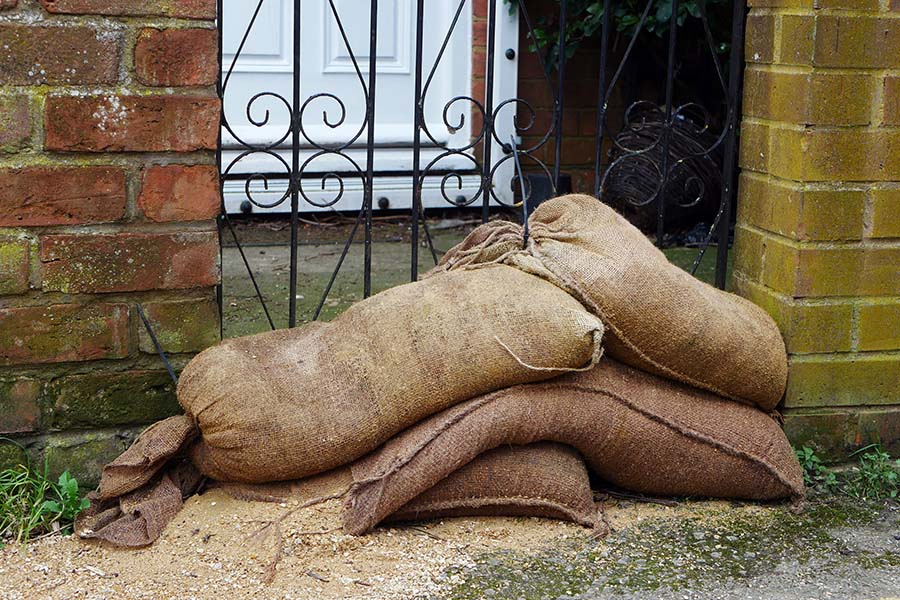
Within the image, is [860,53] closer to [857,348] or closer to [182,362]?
[857,348]

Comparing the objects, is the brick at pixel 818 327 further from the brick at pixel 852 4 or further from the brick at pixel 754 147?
the brick at pixel 852 4

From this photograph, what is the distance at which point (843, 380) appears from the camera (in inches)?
110

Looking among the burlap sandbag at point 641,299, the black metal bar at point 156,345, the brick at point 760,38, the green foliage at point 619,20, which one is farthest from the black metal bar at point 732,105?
the black metal bar at point 156,345

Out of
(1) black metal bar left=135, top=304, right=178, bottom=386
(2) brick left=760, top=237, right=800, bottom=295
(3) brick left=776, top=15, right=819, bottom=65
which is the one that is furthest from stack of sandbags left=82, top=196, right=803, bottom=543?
(3) brick left=776, top=15, right=819, bottom=65

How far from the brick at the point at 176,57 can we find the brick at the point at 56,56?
58mm

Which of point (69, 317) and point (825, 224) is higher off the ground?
point (825, 224)

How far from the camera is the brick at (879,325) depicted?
277 cm

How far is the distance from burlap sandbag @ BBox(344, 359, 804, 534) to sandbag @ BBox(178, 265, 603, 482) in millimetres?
53

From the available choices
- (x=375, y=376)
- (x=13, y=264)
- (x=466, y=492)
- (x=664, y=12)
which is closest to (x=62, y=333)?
(x=13, y=264)

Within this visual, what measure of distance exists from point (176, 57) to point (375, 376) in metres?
0.81

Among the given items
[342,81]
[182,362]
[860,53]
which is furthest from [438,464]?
[342,81]

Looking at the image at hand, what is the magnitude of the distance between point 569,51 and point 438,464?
9.30 feet

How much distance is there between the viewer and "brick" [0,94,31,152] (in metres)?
2.29

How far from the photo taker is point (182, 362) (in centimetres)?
254
